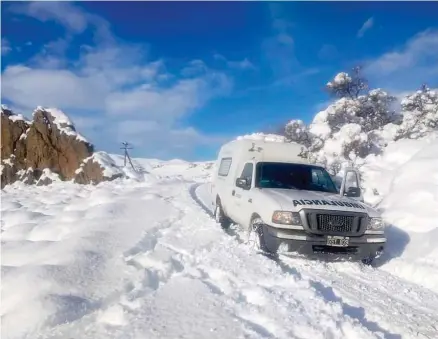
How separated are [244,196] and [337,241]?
211cm

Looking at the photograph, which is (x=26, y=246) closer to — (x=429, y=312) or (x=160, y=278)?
(x=160, y=278)

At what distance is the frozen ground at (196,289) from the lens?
3.20 meters

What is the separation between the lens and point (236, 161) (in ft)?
27.3

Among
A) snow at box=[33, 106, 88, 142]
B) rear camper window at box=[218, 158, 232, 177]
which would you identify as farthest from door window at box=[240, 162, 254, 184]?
snow at box=[33, 106, 88, 142]

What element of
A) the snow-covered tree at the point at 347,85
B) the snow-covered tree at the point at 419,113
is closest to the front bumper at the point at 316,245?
the snow-covered tree at the point at 419,113

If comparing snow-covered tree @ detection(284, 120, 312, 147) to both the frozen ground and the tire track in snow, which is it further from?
the tire track in snow

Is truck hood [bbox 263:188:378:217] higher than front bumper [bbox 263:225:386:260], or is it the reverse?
truck hood [bbox 263:188:378:217]

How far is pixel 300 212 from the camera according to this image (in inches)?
221

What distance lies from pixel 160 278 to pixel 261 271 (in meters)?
1.35

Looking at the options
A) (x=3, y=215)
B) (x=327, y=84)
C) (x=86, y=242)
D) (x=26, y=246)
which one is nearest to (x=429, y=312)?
(x=86, y=242)

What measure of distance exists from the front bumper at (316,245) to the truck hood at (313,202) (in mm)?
395

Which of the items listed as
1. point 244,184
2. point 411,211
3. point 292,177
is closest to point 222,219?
point 244,184

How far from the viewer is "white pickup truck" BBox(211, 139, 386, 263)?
557cm

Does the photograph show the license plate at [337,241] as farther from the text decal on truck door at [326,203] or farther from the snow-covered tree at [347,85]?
the snow-covered tree at [347,85]
